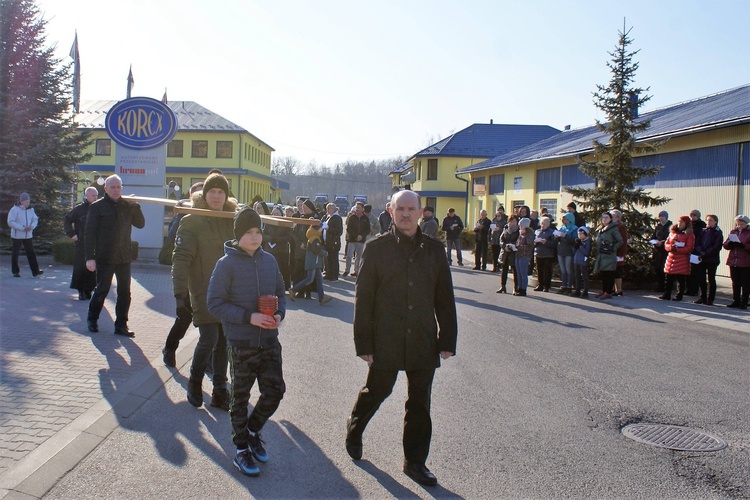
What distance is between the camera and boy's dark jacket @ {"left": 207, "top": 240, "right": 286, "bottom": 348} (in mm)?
4551

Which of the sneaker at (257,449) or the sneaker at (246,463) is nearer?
the sneaker at (246,463)

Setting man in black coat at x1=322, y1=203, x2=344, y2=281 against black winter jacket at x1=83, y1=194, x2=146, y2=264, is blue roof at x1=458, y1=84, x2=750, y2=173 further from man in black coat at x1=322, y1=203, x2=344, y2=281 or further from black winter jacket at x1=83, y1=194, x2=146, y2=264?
black winter jacket at x1=83, y1=194, x2=146, y2=264

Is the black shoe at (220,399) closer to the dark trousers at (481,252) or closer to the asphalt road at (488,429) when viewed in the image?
the asphalt road at (488,429)

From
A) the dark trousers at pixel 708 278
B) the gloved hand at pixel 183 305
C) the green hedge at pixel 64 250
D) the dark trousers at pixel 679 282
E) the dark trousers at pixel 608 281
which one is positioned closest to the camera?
the gloved hand at pixel 183 305

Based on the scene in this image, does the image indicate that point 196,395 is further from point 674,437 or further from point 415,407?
point 674,437

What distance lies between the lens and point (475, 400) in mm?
6199

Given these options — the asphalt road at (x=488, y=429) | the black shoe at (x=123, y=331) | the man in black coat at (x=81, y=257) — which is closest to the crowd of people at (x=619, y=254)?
the asphalt road at (x=488, y=429)

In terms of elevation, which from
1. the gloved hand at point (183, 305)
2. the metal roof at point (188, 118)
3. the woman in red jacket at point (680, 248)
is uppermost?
the metal roof at point (188, 118)

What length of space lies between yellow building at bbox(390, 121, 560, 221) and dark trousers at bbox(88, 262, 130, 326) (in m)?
46.2

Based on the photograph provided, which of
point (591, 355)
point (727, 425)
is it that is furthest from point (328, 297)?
point (727, 425)

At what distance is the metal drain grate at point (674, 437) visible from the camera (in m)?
5.02

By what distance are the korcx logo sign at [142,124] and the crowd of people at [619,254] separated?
9.84 m

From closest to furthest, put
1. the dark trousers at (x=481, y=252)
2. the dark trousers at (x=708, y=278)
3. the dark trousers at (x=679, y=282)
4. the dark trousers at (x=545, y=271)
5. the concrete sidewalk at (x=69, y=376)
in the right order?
the concrete sidewalk at (x=69, y=376) → the dark trousers at (x=708, y=278) → the dark trousers at (x=679, y=282) → the dark trousers at (x=545, y=271) → the dark trousers at (x=481, y=252)

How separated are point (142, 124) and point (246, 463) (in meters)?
16.4
